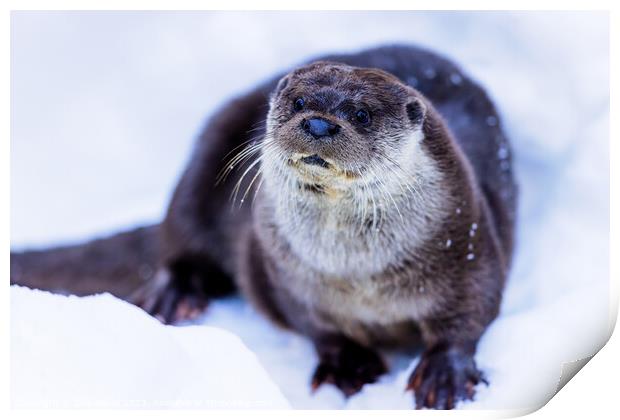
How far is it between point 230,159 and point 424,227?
1.00 metres

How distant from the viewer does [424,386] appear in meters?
2.94

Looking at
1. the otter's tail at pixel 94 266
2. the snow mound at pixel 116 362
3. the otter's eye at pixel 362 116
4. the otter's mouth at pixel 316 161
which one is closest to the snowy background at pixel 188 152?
the snow mound at pixel 116 362

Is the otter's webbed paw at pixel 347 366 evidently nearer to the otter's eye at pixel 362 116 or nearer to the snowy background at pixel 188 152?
the snowy background at pixel 188 152

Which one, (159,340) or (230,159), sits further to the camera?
(230,159)

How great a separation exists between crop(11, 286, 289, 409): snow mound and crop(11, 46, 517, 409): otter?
40 centimetres

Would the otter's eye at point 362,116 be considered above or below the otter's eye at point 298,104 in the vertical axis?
above

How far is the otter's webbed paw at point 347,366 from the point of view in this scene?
3172 mm

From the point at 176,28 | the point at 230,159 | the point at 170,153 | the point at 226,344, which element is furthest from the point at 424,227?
the point at 170,153

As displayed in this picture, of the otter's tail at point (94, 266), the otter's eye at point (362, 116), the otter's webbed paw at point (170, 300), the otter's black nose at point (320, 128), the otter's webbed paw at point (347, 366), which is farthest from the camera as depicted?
the otter's tail at point (94, 266)

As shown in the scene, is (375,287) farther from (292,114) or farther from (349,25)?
(349,25)

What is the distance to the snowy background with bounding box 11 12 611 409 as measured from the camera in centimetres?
270

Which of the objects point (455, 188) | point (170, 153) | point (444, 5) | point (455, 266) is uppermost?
point (444, 5)

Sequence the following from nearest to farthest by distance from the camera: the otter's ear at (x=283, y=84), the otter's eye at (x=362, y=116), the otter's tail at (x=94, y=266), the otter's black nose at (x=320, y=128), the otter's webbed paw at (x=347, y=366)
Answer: the otter's black nose at (x=320, y=128) → the otter's eye at (x=362, y=116) → the otter's ear at (x=283, y=84) → the otter's webbed paw at (x=347, y=366) → the otter's tail at (x=94, y=266)

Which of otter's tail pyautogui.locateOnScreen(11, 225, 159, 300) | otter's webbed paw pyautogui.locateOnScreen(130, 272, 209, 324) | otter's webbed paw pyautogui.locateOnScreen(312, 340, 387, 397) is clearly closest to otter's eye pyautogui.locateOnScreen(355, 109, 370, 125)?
otter's webbed paw pyautogui.locateOnScreen(312, 340, 387, 397)
